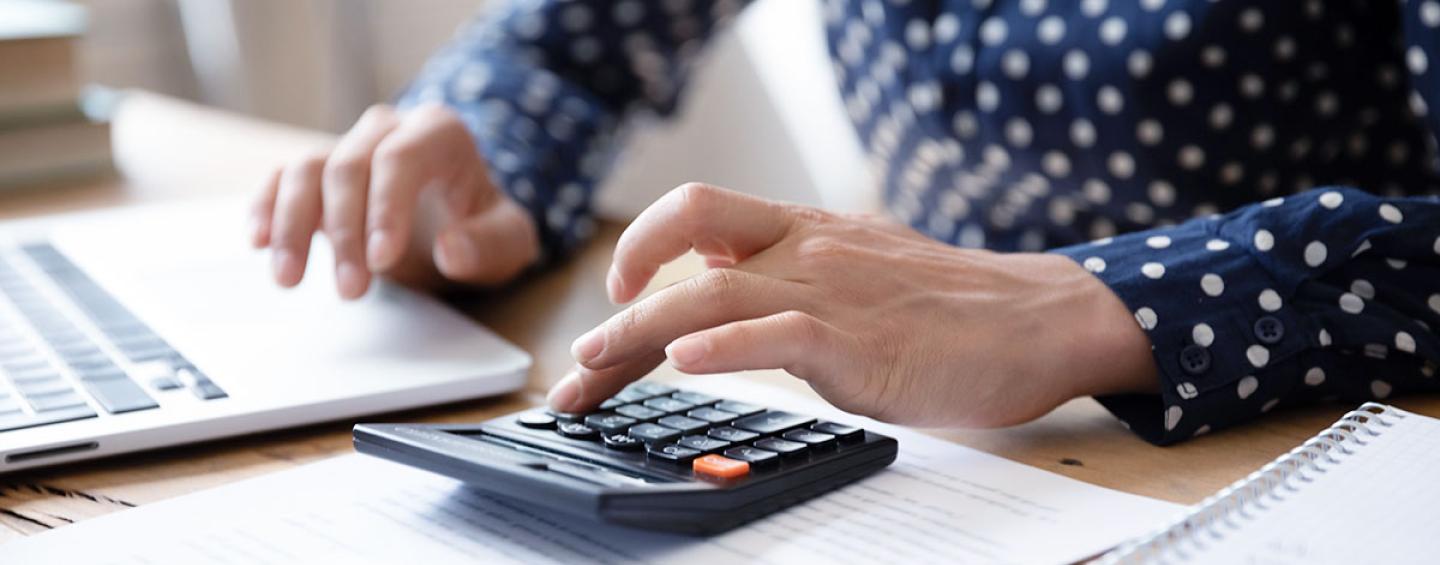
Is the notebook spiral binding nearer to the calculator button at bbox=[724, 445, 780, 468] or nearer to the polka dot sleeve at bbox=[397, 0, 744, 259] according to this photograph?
the calculator button at bbox=[724, 445, 780, 468]

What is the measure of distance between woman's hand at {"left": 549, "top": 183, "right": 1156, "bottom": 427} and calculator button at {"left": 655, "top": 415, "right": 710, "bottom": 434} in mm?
22

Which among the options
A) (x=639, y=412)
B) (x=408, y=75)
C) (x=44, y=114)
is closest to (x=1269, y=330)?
(x=639, y=412)

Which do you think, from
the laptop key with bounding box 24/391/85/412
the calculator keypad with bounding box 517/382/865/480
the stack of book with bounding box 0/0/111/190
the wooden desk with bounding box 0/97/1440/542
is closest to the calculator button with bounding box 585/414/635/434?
the calculator keypad with bounding box 517/382/865/480

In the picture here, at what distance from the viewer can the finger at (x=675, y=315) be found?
19.1 inches

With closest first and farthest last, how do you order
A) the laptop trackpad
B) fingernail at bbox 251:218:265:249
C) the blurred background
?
1. the laptop trackpad
2. fingernail at bbox 251:218:265:249
3. the blurred background

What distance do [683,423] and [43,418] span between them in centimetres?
26

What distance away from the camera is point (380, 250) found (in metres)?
0.69

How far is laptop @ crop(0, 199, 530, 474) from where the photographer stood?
1.74 ft

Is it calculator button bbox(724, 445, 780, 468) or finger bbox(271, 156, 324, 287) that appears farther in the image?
finger bbox(271, 156, 324, 287)

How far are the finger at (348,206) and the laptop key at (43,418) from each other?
0.60 feet

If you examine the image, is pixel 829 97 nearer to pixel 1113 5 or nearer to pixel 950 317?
pixel 1113 5

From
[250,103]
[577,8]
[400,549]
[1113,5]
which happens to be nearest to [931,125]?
[1113,5]

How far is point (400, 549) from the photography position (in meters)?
0.41

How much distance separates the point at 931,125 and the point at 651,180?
1.78 m
